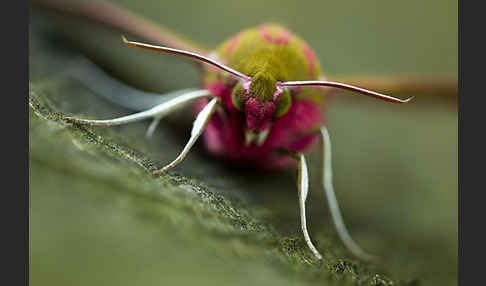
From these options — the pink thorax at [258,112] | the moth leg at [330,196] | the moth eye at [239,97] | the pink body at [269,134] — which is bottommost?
the moth leg at [330,196]

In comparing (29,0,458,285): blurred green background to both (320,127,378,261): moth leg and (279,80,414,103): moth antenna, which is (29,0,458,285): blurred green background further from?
(279,80,414,103): moth antenna

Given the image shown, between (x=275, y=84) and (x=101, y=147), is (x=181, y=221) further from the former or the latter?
(x=275, y=84)

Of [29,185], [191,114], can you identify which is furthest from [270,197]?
[29,185]

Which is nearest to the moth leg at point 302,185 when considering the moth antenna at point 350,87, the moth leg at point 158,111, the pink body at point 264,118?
the pink body at point 264,118

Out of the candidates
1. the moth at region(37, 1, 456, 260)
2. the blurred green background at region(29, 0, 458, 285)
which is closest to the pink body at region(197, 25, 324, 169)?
the moth at region(37, 1, 456, 260)

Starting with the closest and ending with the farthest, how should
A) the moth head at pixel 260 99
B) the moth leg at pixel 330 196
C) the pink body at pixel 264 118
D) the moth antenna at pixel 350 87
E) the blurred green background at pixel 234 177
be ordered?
the blurred green background at pixel 234 177
the moth antenna at pixel 350 87
the moth head at pixel 260 99
the pink body at pixel 264 118
the moth leg at pixel 330 196

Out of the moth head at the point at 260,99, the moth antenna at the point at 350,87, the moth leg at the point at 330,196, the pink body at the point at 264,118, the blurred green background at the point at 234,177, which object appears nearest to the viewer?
the blurred green background at the point at 234,177

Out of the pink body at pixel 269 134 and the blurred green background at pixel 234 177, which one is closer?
the blurred green background at pixel 234 177

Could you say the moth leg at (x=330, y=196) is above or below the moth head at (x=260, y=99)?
below

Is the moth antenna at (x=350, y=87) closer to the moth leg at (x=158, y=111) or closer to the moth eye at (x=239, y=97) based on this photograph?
the moth eye at (x=239, y=97)
